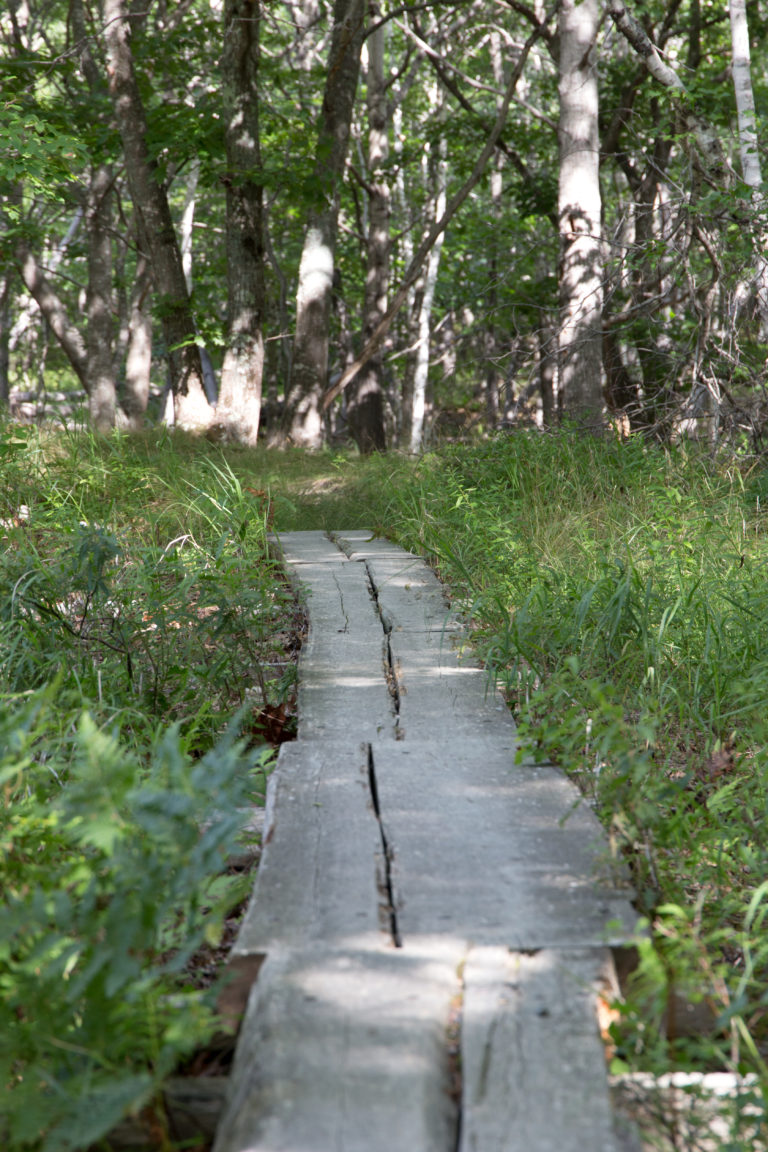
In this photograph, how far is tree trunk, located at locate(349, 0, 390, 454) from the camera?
13.0 m

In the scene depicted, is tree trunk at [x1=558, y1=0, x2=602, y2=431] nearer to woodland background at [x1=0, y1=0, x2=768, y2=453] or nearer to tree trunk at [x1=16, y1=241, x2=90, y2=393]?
woodland background at [x1=0, y1=0, x2=768, y2=453]

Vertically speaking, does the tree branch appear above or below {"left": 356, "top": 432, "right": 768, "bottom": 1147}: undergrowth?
above

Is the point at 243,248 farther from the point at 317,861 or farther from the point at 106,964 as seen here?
the point at 106,964

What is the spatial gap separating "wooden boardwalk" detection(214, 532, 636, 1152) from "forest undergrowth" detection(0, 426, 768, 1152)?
0.38 ft

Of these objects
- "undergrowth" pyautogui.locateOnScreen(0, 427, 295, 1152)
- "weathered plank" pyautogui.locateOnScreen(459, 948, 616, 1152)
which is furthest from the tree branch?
"weathered plank" pyautogui.locateOnScreen(459, 948, 616, 1152)

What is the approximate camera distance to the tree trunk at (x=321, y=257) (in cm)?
1022

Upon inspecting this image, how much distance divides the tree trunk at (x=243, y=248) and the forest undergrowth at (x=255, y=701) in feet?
7.98

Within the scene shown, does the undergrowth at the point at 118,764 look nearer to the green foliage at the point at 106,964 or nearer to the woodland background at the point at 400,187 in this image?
the green foliage at the point at 106,964

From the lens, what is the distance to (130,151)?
9617 mm

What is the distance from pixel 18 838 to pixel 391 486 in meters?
5.13

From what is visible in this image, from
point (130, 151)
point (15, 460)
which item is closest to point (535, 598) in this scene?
point (15, 460)

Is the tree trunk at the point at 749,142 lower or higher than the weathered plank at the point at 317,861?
higher

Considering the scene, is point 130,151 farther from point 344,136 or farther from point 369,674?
point 369,674

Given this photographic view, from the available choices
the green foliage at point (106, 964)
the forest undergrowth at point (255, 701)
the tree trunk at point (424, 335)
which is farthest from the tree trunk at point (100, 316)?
the green foliage at point (106, 964)
